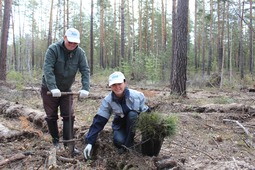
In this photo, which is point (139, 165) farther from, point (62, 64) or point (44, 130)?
point (44, 130)

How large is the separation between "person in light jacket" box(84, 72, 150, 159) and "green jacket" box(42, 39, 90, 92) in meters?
0.53

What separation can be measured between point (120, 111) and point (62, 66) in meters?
1.02

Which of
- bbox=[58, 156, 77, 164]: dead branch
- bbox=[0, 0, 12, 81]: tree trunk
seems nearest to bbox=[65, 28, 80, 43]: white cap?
bbox=[58, 156, 77, 164]: dead branch

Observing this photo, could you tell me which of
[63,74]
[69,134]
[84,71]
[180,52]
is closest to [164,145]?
[69,134]

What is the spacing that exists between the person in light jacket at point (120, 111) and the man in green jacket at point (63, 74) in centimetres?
36

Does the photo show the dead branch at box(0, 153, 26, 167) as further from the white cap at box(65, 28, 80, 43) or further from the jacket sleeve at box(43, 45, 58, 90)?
the white cap at box(65, 28, 80, 43)

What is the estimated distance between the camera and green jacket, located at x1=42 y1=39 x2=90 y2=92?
354 centimetres

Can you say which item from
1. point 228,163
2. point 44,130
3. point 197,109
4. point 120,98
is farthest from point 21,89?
point 228,163

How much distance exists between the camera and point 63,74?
3.72 metres

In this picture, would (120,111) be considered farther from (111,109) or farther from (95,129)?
(95,129)

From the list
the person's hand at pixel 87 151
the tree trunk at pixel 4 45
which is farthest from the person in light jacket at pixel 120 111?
the tree trunk at pixel 4 45

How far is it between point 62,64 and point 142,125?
1.38 metres

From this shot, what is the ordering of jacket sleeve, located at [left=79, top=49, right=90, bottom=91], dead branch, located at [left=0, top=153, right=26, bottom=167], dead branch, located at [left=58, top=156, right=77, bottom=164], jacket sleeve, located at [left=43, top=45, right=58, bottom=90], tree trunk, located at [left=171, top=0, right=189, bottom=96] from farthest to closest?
tree trunk, located at [left=171, top=0, right=189, bottom=96]
jacket sleeve, located at [left=79, top=49, right=90, bottom=91]
jacket sleeve, located at [left=43, top=45, right=58, bottom=90]
dead branch, located at [left=58, top=156, right=77, bottom=164]
dead branch, located at [left=0, top=153, right=26, bottom=167]

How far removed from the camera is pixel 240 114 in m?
5.90
